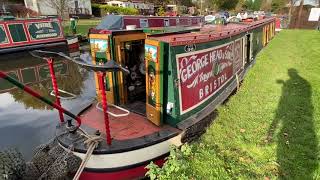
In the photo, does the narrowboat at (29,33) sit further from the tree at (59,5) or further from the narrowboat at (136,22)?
the tree at (59,5)

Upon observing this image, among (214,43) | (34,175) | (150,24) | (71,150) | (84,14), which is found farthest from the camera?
(84,14)

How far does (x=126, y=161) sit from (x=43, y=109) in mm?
5046

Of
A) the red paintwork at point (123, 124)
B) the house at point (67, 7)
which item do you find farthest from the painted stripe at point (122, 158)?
the house at point (67, 7)

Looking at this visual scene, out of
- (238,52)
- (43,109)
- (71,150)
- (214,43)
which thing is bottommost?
(43,109)

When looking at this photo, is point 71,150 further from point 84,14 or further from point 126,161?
point 84,14

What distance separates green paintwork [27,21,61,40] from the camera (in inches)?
606

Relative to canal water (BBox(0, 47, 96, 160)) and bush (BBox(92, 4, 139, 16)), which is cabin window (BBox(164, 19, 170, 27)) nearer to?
canal water (BBox(0, 47, 96, 160))

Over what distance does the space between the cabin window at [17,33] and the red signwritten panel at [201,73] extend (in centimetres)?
1282

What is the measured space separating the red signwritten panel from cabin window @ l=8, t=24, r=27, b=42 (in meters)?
12.8

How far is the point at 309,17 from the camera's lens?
27297mm

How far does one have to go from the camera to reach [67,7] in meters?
32.1

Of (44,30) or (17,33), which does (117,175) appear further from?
(44,30)

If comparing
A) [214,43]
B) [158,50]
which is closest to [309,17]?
[214,43]

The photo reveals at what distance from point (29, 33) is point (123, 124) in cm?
1310
